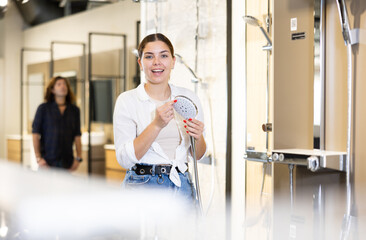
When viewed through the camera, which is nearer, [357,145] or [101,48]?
[357,145]

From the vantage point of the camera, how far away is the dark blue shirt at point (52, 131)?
9.07 feet

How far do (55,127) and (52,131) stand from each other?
5 centimetres

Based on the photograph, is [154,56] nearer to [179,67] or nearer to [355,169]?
[179,67]

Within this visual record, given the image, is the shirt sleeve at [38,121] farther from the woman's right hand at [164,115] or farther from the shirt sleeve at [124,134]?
the woman's right hand at [164,115]

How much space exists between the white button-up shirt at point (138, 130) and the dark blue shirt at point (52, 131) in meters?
1.25

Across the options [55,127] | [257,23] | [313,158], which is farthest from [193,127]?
[55,127]

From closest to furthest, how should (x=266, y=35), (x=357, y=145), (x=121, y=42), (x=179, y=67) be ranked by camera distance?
(x=357, y=145), (x=266, y=35), (x=179, y=67), (x=121, y=42)

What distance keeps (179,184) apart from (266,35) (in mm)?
643

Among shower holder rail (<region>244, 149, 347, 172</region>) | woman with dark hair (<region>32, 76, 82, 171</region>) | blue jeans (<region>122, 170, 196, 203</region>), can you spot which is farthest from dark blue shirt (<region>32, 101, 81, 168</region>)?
shower holder rail (<region>244, 149, 347, 172</region>)

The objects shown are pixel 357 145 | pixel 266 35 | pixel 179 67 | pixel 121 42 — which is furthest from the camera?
pixel 121 42

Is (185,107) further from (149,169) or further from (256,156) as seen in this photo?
(256,156)

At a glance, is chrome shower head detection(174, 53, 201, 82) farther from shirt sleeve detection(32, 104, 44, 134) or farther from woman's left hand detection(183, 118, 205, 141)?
shirt sleeve detection(32, 104, 44, 134)

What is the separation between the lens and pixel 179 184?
1.62 meters

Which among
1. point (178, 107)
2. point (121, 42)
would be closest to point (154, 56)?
point (178, 107)
